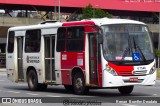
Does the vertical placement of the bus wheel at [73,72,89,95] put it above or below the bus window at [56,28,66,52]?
below

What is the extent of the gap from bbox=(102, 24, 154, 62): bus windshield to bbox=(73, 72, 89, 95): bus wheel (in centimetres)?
154

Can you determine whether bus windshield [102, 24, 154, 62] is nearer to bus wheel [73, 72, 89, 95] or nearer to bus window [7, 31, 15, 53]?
bus wheel [73, 72, 89, 95]

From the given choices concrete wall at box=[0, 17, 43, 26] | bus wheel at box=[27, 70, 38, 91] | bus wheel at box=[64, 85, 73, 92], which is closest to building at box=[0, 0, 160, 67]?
concrete wall at box=[0, 17, 43, 26]

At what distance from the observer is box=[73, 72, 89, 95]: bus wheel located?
1933 centimetres

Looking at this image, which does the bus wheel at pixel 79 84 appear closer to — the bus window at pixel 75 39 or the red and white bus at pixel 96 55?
the red and white bus at pixel 96 55

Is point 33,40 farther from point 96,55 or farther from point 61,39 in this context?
point 96,55

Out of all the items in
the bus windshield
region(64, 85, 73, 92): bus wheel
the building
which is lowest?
region(64, 85, 73, 92): bus wheel

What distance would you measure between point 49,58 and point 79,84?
7.83 ft

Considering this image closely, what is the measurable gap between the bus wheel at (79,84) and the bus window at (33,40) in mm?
3015

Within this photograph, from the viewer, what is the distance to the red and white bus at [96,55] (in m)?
18.5

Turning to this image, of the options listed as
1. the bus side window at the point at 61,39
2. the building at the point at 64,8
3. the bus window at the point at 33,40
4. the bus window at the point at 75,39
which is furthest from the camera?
the building at the point at 64,8

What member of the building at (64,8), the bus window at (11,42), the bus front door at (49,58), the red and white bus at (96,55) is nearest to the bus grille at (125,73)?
the red and white bus at (96,55)

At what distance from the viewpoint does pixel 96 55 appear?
18750 mm

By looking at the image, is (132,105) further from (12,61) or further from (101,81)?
(12,61)
